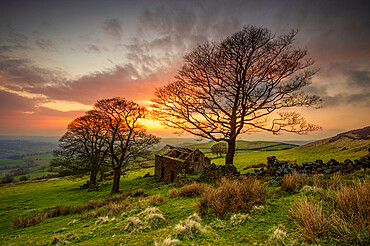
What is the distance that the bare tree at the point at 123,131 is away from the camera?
1959cm

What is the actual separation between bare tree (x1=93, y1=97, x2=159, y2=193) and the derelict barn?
8.56 m

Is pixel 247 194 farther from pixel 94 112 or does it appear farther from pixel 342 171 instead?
pixel 94 112

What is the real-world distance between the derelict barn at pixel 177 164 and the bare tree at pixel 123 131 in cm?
856

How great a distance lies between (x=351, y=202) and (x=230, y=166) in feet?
32.0

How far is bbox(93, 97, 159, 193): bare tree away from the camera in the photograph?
19594 mm

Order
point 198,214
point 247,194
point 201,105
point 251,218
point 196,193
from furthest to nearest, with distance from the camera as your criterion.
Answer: point 201,105 → point 196,193 → point 247,194 → point 198,214 → point 251,218

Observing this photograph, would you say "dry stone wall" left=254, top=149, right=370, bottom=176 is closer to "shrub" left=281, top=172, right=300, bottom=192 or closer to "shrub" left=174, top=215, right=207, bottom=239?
"shrub" left=281, top=172, right=300, bottom=192

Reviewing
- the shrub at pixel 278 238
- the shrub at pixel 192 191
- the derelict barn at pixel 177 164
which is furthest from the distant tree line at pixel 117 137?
the shrub at pixel 278 238

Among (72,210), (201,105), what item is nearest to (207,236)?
(201,105)

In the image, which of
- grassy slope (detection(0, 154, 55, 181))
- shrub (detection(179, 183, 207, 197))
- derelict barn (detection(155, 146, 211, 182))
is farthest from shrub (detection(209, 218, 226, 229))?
grassy slope (detection(0, 154, 55, 181))

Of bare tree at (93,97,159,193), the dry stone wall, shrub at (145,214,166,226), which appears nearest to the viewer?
shrub at (145,214,166,226)

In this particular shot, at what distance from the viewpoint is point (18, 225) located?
37.9 ft

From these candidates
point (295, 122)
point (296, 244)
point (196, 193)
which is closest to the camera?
point (296, 244)

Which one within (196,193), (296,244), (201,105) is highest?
(201,105)
